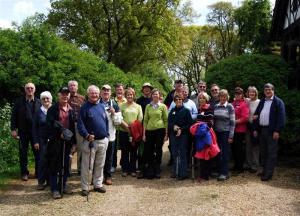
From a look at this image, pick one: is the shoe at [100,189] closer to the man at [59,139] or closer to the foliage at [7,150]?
the man at [59,139]

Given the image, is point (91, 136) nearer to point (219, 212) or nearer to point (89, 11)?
point (219, 212)

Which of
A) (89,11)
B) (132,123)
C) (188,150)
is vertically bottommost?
(188,150)

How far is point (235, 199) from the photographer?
7.84 m

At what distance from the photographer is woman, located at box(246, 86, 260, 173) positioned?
9.93 meters

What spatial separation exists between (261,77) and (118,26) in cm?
2196

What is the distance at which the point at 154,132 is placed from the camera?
9516mm

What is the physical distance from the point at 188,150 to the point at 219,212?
2.99 meters

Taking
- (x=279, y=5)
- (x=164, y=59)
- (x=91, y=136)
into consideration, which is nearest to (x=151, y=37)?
Answer: (x=164, y=59)

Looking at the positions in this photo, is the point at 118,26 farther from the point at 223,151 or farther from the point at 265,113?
the point at 223,151

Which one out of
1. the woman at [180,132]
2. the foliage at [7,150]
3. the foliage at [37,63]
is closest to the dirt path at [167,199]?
the woman at [180,132]

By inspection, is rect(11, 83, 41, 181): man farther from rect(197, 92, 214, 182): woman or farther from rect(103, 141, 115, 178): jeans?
rect(197, 92, 214, 182): woman

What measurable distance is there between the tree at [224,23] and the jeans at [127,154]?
3531cm

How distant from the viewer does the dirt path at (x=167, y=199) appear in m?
7.20

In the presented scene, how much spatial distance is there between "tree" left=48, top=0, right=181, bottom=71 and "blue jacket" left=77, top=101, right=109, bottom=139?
→ 954 inches
